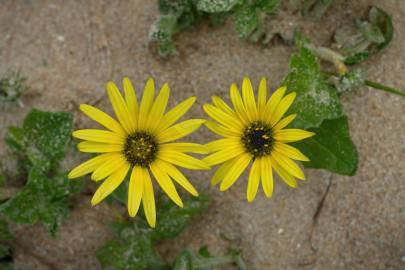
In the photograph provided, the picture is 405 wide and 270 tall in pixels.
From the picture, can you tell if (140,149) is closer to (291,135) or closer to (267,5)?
(291,135)

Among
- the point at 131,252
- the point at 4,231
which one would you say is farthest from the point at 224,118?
the point at 4,231

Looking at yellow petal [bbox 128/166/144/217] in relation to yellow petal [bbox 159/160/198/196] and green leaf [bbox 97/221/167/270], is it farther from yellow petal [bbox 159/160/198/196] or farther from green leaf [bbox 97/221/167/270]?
green leaf [bbox 97/221/167/270]

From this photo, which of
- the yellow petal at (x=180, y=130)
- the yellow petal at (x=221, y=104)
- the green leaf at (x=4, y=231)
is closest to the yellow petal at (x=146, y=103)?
the yellow petal at (x=180, y=130)

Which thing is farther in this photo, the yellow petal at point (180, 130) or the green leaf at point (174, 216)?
the green leaf at point (174, 216)

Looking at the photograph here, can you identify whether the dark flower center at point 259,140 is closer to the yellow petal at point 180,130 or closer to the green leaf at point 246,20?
the yellow petal at point 180,130

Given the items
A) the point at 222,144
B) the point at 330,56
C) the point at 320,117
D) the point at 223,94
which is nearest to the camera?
the point at 222,144

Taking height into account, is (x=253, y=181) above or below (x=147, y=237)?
above

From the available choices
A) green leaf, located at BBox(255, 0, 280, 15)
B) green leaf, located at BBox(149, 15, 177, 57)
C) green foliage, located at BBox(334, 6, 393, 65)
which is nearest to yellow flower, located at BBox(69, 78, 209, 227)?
green leaf, located at BBox(149, 15, 177, 57)
